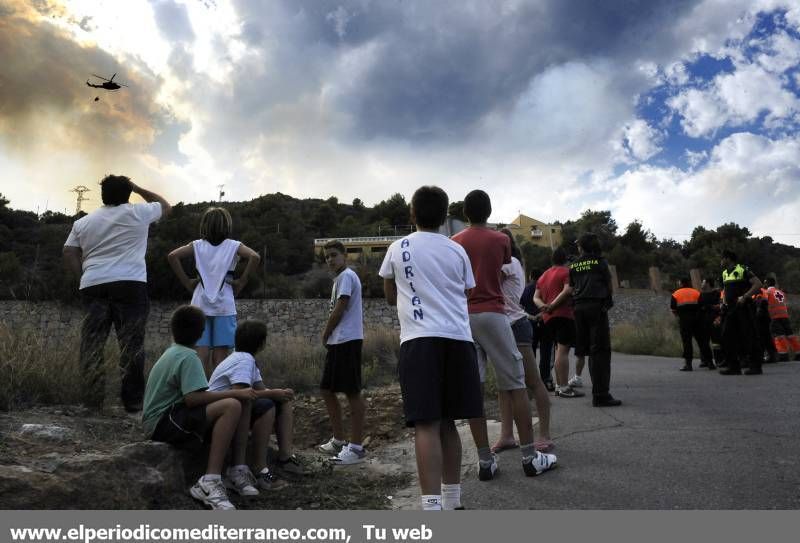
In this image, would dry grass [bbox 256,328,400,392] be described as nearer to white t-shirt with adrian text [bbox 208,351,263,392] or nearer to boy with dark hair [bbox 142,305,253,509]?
white t-shirt with adrian text [bbox 208,351,263,392]

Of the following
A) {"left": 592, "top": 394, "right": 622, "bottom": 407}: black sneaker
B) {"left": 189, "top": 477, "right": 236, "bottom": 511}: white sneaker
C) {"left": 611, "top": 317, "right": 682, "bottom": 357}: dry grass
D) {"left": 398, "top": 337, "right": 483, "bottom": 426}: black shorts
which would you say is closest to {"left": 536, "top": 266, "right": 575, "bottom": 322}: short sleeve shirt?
{"left": 592, "top": 394, "right": 622, "bottom": 407}: black sneaker

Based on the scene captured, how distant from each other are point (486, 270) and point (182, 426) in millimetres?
2226

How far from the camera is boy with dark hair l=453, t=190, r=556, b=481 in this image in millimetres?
4324

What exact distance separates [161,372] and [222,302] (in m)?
1.27

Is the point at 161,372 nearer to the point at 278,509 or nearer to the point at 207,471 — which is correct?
the point at 207,471

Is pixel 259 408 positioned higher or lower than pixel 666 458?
higher

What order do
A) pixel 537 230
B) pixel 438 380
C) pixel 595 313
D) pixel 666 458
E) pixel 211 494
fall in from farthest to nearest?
1. pixel 537 230
2. pixel 595 313
3. pixel 666 458
4. pixel 211 494
5. pixel 438 380

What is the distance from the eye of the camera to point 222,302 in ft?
17.2

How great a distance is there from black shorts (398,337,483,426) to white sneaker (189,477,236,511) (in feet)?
4.22

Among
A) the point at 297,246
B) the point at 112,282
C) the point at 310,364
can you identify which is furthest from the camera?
the point at 297,246

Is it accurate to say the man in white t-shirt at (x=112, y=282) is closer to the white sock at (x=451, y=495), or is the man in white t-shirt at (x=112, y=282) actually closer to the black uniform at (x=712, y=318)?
the white sock at (x=451, y=495)

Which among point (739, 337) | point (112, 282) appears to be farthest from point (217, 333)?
point (739, 337)

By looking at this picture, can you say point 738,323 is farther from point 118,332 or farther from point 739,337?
point 118,332

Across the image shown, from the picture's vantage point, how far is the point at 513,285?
17.0 feet
